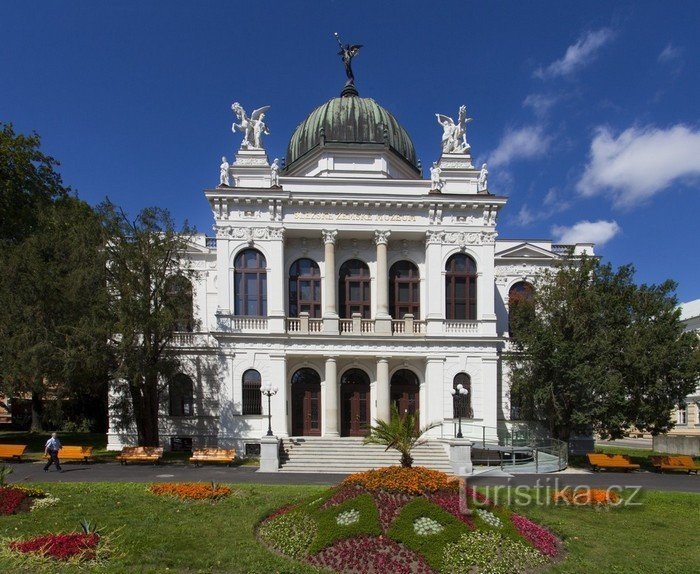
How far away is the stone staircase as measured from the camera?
2508 centimetres

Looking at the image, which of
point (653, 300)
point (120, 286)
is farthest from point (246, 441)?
point (653, 300)

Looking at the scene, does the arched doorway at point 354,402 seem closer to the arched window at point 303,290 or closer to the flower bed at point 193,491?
the arched window at point 303,290

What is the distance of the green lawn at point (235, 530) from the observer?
417 inches

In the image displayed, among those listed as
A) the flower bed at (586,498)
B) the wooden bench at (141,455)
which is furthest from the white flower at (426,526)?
the wooden bench at (141,455)

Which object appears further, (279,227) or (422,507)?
(279,227)

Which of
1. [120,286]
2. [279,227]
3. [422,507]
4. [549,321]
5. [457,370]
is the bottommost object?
[422,507]

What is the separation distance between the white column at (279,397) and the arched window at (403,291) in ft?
24.0

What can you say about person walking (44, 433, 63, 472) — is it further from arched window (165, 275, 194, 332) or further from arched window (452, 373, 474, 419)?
arched window (452, 373, 474, 419)

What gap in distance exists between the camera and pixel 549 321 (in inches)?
1132

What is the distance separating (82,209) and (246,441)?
17595 mm

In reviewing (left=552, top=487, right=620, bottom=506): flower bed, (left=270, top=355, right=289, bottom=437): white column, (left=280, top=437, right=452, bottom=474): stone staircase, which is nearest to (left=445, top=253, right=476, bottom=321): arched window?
(left=280, top=437, right=452, bottom=474): stone staircase

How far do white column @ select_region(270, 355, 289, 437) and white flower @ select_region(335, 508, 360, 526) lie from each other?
18072 millimetres

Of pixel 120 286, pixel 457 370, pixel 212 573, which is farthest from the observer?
pixel 457 370

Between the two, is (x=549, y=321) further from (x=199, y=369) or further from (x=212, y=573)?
(x=212, y=573)
